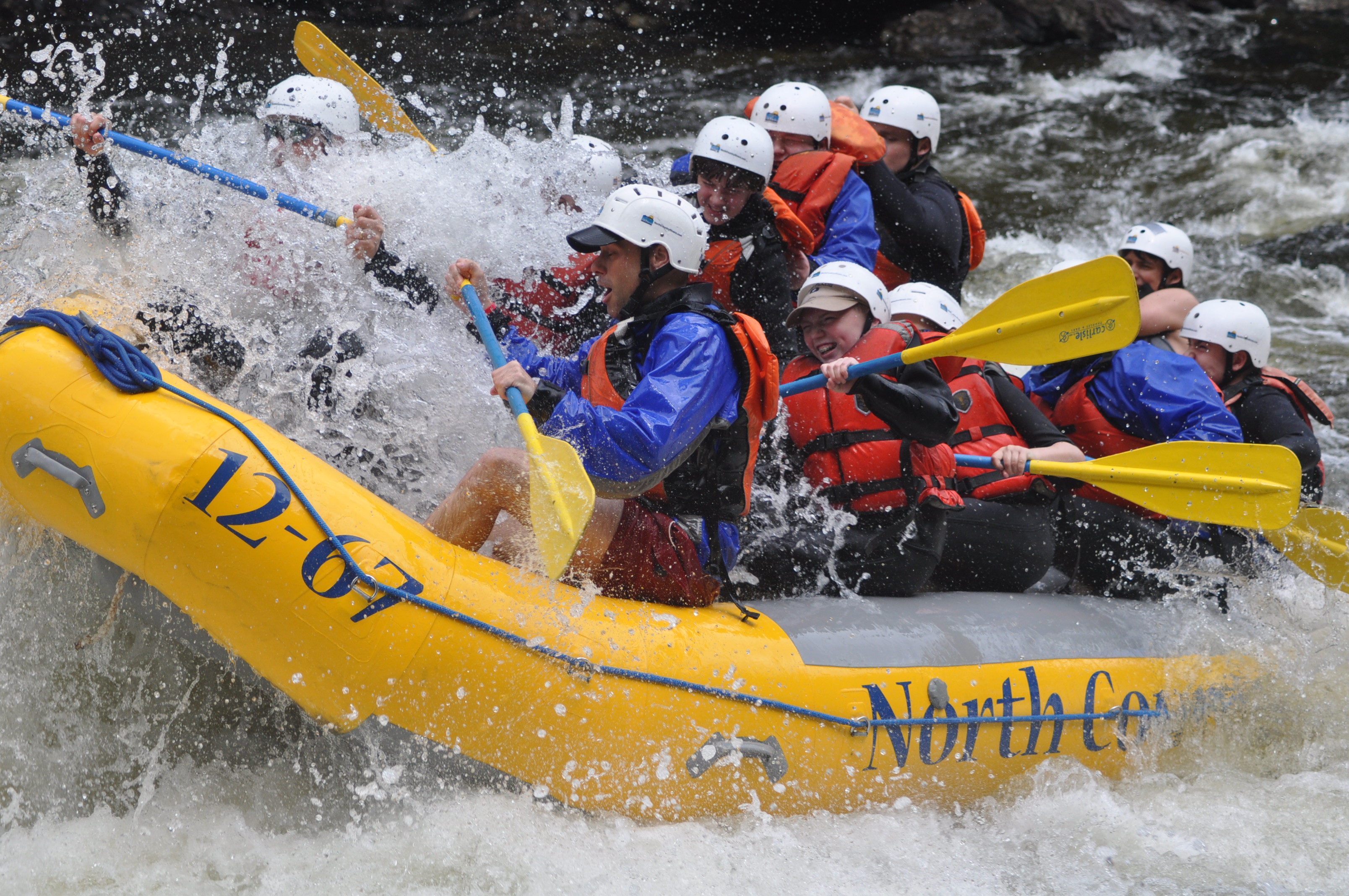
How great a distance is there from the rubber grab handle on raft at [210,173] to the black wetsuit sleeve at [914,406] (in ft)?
5.75

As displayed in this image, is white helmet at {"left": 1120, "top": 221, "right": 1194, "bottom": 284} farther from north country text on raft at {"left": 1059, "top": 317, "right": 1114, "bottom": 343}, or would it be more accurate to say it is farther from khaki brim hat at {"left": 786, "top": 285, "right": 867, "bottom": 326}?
khaki brim hat at {"left": 786, "top": 285, "right": 867, "bottom": 326}

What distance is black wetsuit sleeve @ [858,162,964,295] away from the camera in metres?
4.95

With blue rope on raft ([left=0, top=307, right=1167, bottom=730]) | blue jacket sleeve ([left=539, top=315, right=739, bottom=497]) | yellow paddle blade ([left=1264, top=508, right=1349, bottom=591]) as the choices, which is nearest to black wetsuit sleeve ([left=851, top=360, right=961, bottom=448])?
blue jacket sleeve ([left=539, top=315, right=739, bottom=497])

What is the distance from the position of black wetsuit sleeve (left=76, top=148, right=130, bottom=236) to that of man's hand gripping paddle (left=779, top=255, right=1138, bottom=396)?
232 cm

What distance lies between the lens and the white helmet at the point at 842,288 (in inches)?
145

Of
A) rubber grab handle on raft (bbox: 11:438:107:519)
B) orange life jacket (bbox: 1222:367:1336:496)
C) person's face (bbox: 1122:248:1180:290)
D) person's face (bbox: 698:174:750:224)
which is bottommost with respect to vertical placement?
orange life jacket (bbox: 1222:367:1336:496)

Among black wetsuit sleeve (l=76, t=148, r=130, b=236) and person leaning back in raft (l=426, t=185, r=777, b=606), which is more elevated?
black wetsuit sleeve (l=76, t=148, r=130, b=236)

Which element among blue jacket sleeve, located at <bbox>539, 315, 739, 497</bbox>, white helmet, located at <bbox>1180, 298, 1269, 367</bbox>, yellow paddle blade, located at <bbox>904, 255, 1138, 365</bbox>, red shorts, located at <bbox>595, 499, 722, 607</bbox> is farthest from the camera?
white helmet, located at <bbox>1180, 298, 1269, 367</bbox>

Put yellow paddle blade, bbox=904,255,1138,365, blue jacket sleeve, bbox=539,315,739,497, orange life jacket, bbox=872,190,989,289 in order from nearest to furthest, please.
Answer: blue jacket sleeve, bbox=539,315,739,497 < yellow paddle blade, bbox=904,255,1138,365 < orange life jacket, bbox=872,190,989,289

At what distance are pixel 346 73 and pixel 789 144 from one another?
2.07 m

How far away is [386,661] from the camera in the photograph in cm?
274

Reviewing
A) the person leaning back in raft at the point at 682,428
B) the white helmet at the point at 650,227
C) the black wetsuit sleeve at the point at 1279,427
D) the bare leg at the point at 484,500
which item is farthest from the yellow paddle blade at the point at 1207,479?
the bare leg at the point at 484,500

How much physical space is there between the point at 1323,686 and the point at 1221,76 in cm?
1017

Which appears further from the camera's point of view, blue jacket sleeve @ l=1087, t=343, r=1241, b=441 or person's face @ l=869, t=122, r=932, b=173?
person's face @ l=869, t=122, r=932, b=173
